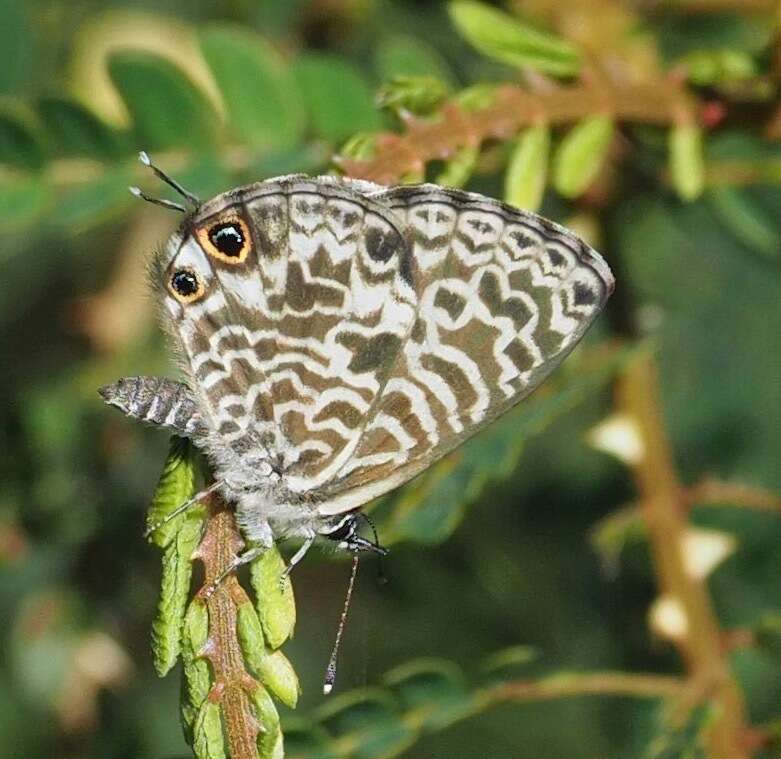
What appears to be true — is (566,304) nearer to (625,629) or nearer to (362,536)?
(362,536)

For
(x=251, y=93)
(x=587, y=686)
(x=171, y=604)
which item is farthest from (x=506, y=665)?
(x=251, y=93)

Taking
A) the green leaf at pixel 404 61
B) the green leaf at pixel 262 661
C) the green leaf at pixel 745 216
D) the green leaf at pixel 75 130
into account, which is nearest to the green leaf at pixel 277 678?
the green leaf at pixel 262 661

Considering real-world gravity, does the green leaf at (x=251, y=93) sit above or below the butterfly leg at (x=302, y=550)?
above

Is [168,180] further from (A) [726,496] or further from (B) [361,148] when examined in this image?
(A) [726,496]

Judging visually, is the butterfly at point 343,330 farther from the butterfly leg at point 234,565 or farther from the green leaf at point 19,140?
the green leaf at point 19,140

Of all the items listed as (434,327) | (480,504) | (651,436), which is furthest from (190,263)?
(480,504)

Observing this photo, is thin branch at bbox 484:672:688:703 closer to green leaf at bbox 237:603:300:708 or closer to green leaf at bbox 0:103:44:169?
green leaf at bbox 237:603:300:708
